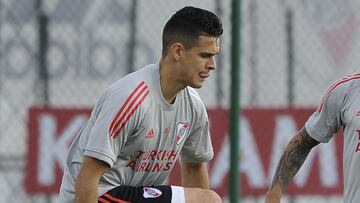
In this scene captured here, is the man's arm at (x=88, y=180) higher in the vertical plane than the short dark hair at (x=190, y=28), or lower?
lower

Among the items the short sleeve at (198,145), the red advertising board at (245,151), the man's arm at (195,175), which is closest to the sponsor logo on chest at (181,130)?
the short sleeve at (198,145)

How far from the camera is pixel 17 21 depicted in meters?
7.95

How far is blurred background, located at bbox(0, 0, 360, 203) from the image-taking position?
7816 millimetres

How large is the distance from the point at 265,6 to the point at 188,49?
350 centimetres

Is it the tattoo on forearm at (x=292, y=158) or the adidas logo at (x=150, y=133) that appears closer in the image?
the adidas logo at (x=150, y=133)

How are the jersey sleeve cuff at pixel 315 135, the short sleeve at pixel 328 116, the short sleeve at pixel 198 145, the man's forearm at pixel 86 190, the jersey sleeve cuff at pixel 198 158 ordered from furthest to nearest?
the jersey sleeve cuff at pixel 198 158 < the short sleeve at pixel 198 145 < the jersey sleeve cuff at pixel 315 135 < the short sleeve at pixel 328 116 < the man's forearm at pixel 86 190

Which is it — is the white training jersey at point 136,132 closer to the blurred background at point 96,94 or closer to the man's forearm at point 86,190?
the man's forearm at point 86,190

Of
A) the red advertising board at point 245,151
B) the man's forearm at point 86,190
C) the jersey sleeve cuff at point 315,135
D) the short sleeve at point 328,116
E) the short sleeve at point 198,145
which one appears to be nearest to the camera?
the man's forearm at point 86,190

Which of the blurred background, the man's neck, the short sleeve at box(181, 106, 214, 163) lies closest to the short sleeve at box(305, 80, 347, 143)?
the short sleeve at box(181, 106, 214, 163)

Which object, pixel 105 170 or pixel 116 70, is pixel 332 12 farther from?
pixel 105 170

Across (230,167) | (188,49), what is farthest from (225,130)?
(188,49)

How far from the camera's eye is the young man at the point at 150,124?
4785 millimetres

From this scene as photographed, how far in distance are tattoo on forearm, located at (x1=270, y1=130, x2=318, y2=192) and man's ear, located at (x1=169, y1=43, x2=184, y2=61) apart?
72 centimetres

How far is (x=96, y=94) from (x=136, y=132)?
319cm
